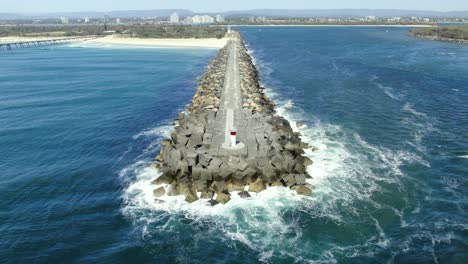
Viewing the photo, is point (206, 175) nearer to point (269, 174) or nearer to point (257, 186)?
point (257, 186)

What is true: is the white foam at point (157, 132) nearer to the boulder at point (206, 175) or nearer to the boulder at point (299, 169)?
the boulder at point (206, 175)

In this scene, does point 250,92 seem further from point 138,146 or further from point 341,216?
point 341,216

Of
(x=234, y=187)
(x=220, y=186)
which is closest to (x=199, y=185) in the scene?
(x=220, y=186)

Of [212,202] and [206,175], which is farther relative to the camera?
[206,175]

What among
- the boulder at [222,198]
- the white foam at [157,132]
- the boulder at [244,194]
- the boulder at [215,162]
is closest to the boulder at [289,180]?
the boulder at [244,194]

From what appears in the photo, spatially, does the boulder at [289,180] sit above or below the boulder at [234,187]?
above

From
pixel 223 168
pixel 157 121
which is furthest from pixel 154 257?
pixel 157 121
